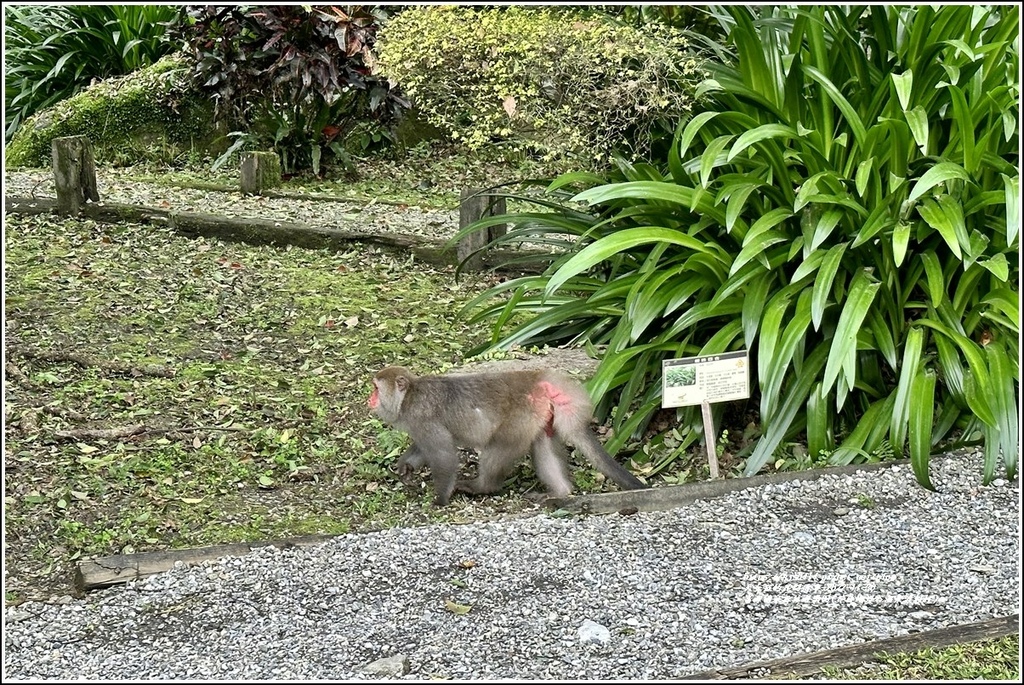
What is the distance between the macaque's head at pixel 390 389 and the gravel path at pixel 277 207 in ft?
11.8

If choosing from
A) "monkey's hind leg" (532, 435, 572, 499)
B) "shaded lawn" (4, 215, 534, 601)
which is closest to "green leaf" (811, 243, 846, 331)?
"monkey's hind leg" (532, 435, 572, 499)

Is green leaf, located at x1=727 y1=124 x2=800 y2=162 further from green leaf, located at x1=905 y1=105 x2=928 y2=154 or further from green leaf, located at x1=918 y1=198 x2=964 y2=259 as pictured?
green leaf, located at x1=918 y1=198 x2=964 y2=259

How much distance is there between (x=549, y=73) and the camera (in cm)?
579

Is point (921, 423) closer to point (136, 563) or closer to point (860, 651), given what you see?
point (860, 651)

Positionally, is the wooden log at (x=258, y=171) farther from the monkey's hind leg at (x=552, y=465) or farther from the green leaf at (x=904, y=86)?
the green leaf at (x=904, y=86)

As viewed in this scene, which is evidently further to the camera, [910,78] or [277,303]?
[277,303]

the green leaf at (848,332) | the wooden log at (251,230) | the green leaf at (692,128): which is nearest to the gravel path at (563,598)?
the green leaf at (848,332)

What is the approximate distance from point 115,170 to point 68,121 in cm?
76

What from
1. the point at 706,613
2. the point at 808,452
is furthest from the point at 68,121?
the point at 706,613

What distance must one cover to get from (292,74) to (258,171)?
853 mm

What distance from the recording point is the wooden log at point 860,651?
3145 mm

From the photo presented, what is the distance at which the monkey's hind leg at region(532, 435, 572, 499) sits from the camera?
4.74 m

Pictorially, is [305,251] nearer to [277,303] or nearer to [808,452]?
[277,303]

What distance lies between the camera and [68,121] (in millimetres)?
10578
